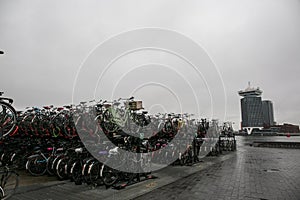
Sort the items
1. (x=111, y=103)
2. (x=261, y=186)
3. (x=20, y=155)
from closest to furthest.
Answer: (x=261, y=186), (x=111, y=103), (x=20, y=155)

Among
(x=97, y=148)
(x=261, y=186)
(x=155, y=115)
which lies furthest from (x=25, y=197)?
(x=155, y=115)

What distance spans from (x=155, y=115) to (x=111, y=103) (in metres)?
3.98

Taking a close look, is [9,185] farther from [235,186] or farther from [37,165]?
[235,186]

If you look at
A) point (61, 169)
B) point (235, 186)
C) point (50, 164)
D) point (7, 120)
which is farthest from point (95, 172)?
point (235, 186)

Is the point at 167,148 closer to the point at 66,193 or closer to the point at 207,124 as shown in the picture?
the point at 207,124

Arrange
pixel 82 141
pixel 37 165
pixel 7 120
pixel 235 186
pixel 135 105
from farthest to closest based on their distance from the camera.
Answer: pixel 37 165
pixel 135 105
pixel 82 141
pixel 235 186
pixel 7 120

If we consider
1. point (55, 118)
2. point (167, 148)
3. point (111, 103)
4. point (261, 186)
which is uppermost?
point (111, 103)

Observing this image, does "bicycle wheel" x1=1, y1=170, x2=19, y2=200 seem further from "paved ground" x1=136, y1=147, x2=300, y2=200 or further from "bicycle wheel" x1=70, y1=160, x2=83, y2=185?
"paved ground" x1=136, y1=147, x2=300, y2=200

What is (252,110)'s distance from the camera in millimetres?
49406

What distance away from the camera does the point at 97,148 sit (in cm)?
614

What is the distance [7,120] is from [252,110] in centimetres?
5251

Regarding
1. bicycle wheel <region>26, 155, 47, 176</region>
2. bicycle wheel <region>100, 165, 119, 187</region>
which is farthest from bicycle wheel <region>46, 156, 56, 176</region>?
bicycle wheel <region>100, 165, 119, 187</region>

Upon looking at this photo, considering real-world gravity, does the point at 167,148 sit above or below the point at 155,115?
below

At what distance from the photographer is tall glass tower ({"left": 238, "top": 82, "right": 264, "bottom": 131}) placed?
48.6 meters
